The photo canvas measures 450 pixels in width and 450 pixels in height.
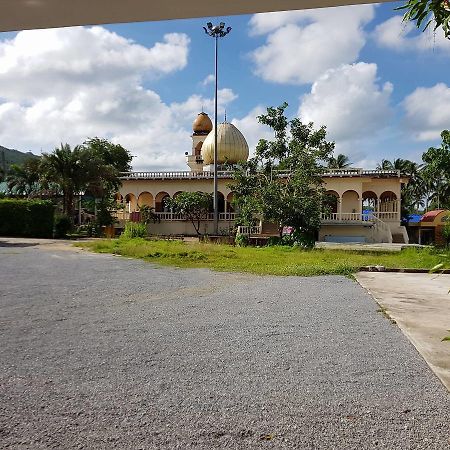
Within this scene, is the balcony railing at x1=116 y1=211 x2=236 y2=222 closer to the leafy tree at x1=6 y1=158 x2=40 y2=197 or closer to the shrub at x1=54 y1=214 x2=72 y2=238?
the shrub at x1=54 y1=214 x2=72 y2=238

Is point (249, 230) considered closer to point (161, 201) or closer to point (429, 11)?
point (161, 201)

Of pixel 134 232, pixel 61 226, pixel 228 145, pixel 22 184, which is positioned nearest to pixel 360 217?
pixel 228 145

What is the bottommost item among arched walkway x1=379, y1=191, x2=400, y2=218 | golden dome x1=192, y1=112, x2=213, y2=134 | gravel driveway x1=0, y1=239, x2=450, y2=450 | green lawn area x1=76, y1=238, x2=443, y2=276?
gravel driveway x1=0, y1=239, x2=450, y2=450

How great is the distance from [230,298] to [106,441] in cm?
514

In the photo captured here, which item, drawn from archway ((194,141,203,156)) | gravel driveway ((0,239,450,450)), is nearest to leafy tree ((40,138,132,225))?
archway ((194,141,203,156))

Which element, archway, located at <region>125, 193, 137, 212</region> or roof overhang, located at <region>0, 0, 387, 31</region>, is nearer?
roof overhang, located at <region>0, 0, 387, 31</region>

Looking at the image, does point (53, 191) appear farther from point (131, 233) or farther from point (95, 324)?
point (95, 324)

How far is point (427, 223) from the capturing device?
3450 centimetres

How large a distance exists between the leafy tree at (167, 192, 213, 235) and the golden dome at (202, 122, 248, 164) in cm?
352

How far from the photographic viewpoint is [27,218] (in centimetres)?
2636

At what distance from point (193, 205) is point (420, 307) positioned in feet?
80.3

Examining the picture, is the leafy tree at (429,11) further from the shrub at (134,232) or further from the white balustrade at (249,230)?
the white balustrade at (249,230)

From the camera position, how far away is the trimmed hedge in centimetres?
2639

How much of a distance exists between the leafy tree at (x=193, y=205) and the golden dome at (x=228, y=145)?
11.5ft
